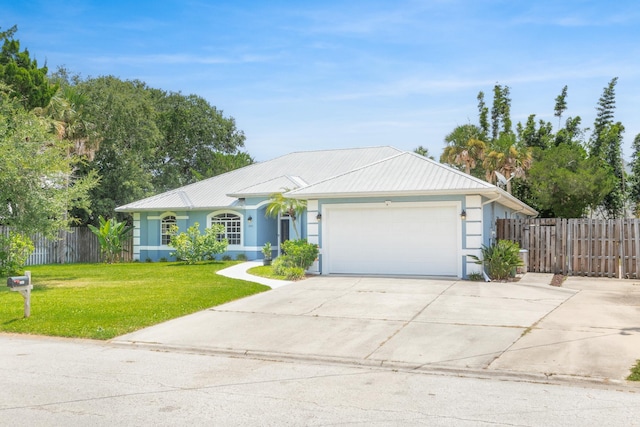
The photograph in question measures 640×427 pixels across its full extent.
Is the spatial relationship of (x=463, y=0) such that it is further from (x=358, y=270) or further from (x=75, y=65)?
(x=75, y=65)

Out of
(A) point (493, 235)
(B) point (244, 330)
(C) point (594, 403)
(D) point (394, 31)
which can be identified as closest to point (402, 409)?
(C) point (594, 403)

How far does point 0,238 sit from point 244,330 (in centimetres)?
1353

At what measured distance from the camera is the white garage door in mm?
17156

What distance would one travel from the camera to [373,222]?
17859mm

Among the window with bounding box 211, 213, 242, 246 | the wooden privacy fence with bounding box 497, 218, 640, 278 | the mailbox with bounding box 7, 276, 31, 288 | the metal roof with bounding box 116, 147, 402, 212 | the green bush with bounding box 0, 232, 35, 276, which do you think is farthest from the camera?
the metal roof with bounding box 116, 147, 402, 212

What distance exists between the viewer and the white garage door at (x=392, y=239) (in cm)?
1716

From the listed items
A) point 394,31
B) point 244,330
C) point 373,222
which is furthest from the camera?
point 373,222

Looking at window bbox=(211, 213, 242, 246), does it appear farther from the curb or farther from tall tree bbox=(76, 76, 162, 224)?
Result: the curb

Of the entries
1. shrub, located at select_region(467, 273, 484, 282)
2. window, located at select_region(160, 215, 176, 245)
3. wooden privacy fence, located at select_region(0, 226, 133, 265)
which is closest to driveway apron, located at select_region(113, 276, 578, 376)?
shrub, located at select_region(467, 273, 484, 282)

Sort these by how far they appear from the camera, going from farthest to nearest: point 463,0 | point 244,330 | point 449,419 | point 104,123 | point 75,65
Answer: point 75,65 < point 104,123 < point 463,0 < point 244,330 < point 449,419

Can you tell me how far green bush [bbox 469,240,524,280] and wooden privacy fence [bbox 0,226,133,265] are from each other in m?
19.5

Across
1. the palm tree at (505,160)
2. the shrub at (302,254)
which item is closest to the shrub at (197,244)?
the shrub at (302,254)

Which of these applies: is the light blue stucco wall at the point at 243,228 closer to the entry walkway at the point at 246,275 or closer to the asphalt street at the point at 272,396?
the entry walkway at the point at 246,275

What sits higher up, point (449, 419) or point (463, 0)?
point (463, 0)
